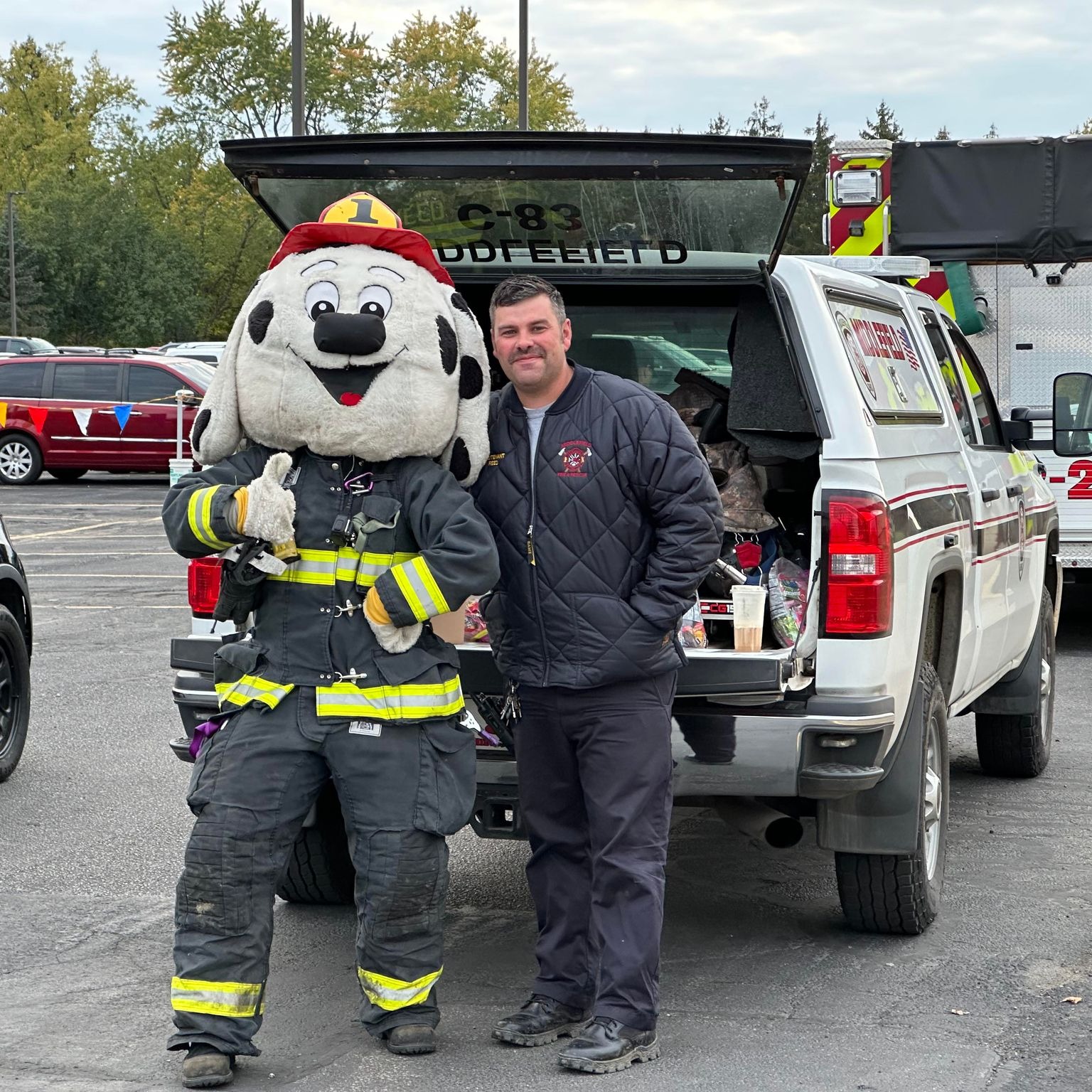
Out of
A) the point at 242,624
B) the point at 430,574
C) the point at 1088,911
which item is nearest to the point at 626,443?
the point at 430,574

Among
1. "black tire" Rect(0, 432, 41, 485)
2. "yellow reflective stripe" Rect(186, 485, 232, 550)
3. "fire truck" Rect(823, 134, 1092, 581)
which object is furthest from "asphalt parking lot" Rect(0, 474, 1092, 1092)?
"black tire" Rect(0, 432, 41, 485)

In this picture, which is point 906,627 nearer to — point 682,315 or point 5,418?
point 682,315

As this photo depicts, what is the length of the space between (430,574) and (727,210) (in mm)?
1283

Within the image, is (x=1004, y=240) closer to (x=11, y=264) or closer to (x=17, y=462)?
(x=17, y=462)

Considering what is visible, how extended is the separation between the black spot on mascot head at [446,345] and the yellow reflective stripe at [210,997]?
1560 mm

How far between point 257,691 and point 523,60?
904 inches

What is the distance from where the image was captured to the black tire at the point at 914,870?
192 inches

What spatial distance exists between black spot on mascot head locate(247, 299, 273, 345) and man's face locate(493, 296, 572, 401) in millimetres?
568

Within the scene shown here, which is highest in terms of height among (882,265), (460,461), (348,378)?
(882,265)

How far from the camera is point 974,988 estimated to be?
4617 millimetres

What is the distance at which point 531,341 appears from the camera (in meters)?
4.20

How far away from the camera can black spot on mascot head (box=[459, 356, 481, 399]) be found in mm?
4363

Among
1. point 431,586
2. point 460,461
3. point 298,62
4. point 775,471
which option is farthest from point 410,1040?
point 298,62

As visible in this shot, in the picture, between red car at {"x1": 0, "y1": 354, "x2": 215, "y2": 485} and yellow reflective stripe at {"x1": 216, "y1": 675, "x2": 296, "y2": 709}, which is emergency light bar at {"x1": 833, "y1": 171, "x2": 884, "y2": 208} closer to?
Answer: yellow reflective stripe at {"x1": 216, "y1": 675, "x2": 296, "y2": 709}
